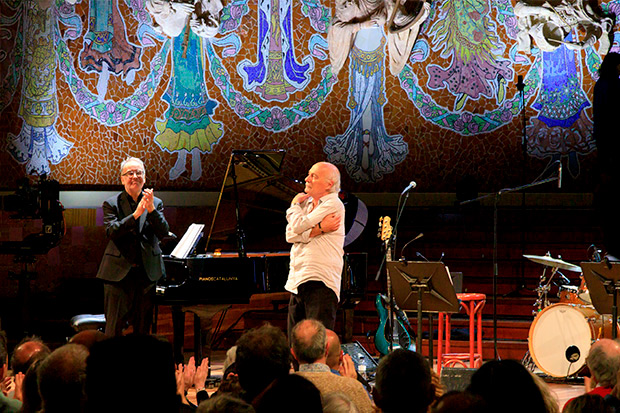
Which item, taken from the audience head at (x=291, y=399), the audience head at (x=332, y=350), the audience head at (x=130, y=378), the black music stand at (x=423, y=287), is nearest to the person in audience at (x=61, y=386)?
the audience head at (x=130, y=378)

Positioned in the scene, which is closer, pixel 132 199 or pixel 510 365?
pixel 510 365

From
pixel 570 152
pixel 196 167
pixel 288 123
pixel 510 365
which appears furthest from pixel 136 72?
pixel 510 365

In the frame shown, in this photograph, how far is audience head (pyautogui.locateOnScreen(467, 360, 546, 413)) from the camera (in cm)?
192

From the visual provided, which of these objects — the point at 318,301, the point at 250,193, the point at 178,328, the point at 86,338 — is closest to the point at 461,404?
the point at 86,338

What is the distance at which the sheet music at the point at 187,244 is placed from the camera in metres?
5.48

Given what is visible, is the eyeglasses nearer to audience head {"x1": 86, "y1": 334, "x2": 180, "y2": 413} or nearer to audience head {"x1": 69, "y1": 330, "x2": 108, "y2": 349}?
audience head {"x1": 69, "y1": 330, "x2": 108, "y2": 349}

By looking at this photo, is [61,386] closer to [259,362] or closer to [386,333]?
[259,362]

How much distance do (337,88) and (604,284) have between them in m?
5.56

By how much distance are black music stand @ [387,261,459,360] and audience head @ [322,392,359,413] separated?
2.30 metres

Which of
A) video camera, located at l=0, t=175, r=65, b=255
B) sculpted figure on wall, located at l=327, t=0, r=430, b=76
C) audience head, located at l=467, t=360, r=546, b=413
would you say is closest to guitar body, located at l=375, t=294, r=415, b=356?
video camera, located at l=0, t=175, r=65, b=255

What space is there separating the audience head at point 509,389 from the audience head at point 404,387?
26 cm

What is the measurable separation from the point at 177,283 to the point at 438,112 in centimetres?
553

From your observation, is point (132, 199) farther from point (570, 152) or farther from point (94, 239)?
point (570, 152)

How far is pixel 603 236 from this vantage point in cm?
815
